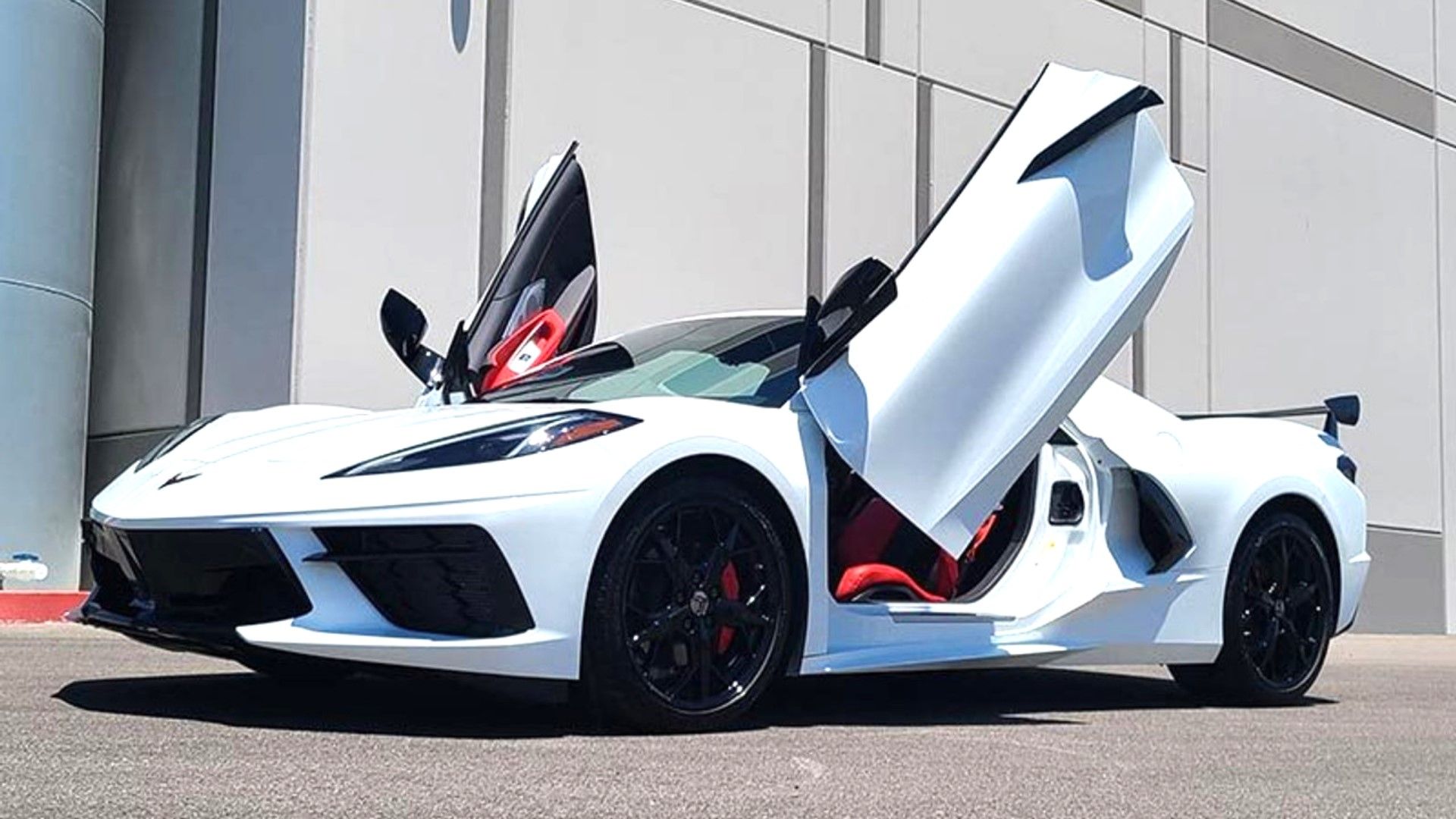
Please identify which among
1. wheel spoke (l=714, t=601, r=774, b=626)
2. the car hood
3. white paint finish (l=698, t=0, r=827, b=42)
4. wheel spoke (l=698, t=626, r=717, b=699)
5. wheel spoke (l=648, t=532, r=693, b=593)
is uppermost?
white paint finish (l=698, t=0, r=827, b=42)

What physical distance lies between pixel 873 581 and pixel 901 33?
34.6 feet

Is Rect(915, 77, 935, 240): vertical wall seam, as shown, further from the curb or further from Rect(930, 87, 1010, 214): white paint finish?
the curb

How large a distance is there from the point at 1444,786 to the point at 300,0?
29.5ft

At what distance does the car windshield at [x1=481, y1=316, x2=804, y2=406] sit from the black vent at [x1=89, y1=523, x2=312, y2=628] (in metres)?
1.18

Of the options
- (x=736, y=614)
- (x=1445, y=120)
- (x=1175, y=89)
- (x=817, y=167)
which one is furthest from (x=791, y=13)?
(x=1445, y=120)

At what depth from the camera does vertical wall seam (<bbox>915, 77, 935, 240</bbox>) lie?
1561cm

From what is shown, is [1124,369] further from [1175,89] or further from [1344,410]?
[1344,410]

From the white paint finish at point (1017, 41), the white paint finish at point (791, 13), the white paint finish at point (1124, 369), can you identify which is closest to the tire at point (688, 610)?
the white paint finish at point (791, 13)

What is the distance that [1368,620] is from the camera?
20000mm

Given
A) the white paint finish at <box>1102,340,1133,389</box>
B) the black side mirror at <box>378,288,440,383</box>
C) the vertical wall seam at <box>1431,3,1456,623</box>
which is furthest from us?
the vertical wall seam at <box>1431,3,1456,623</box>

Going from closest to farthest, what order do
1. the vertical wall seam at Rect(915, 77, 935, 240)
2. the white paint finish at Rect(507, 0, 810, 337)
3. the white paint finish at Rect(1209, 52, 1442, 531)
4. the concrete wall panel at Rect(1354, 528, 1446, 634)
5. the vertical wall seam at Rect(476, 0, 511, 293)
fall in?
the vertical wall seam at Rect(476, 0, 511, 293) < the white paint finish at Rect(507, 0, 810, 337) < the vertical wall seam at Rect(915, 77, 935, 240) < the white paint finish at Rect(1209, 52, 1442, 531) < the concrete wall panel at Rect(1354, 528, 1446, 634)

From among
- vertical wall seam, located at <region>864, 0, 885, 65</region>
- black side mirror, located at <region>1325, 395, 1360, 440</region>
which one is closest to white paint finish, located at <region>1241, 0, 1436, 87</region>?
vertical wall seam, located at <region>864, 0, 885, 65</region>

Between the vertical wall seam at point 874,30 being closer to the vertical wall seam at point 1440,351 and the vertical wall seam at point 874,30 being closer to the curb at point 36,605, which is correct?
the curb at point 36,605

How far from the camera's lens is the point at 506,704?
5.64 m
